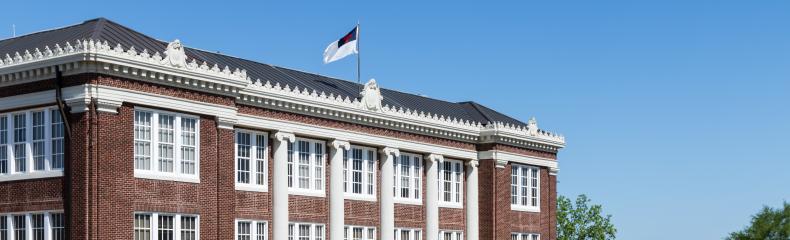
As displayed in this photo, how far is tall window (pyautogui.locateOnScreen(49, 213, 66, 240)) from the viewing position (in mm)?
41916

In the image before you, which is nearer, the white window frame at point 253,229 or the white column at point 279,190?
the white window frame at point 253,229

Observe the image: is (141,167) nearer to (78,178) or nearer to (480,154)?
(78,178)

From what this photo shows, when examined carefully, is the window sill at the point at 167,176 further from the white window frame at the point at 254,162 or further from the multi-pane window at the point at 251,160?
the multi-pane window at the point at 251,160

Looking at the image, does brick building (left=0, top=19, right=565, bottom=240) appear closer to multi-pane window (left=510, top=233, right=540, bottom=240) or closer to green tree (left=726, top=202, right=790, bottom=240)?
multi-pane window (left=510, top=233, right=540, bottom=240)

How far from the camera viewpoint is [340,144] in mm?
54094

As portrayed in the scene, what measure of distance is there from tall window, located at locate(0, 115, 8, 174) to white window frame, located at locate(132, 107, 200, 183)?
16.1 ft

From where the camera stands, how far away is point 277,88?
165ft

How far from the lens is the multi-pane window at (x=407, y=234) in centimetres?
5862

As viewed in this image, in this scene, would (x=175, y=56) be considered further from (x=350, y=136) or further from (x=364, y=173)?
(x=364, y=173)

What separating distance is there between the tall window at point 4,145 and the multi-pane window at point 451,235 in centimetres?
2387

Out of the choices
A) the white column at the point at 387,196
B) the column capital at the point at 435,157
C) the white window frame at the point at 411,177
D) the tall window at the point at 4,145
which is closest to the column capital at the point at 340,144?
the white column at the point at 387,196

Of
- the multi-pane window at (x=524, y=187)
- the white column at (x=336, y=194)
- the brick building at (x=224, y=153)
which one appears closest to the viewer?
the brick building at (x=224, y=153)

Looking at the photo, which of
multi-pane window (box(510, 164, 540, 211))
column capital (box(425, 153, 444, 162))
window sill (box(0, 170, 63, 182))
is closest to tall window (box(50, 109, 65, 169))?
window sill (box(0, 170, 63, 182))

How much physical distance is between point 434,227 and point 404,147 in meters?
4.64
